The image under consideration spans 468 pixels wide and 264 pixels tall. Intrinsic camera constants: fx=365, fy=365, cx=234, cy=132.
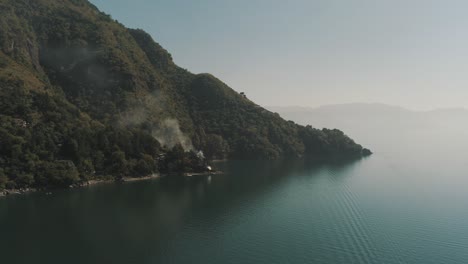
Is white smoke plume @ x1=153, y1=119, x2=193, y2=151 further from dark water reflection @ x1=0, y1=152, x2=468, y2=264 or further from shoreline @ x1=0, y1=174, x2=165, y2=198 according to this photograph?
dark water reflection @ x1=0, y1=152, x2=468, y2=264

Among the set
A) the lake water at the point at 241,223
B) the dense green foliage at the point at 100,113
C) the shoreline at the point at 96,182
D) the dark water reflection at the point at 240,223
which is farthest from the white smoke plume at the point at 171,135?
the lake water at the point at 241,223

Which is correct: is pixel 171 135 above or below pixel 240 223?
above

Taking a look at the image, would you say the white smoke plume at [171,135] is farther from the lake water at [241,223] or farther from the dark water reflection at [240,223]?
the lake water at [241,223]

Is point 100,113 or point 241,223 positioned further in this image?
point 100,113

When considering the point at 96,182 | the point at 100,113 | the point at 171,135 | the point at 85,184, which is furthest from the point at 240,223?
the point at 100,113

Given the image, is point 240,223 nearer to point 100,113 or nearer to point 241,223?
point 241,223

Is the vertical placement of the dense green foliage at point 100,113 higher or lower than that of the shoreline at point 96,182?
higher

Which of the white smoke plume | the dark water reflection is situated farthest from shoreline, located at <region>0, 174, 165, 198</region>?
the white smoke plume
